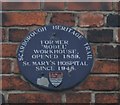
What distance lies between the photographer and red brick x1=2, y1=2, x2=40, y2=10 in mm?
2062

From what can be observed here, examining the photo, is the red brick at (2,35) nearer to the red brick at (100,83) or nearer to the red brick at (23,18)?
the red brick at (23,18)

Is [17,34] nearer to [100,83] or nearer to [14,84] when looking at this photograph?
[14,84]

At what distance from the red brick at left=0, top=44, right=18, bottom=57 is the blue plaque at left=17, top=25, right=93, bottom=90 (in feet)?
0.08

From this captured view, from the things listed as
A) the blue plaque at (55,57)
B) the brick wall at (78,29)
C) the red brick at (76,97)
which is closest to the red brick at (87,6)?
the brick wall at (78,29)

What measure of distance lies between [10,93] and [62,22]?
395 millimetres

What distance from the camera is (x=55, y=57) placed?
2.03m

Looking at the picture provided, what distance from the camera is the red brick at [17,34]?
6.69 feet

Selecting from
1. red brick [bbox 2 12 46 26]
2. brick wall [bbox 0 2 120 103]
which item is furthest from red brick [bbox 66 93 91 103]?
red brick [bbox 2 12 46 26]

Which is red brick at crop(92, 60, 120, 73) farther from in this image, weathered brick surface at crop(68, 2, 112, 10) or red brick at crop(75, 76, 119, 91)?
weathered brick surface at crop(68, 2, 112, 10)

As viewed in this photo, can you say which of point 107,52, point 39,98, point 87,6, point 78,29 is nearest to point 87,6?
point 87,6

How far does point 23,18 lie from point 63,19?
18cm

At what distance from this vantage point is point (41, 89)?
2.02 metres

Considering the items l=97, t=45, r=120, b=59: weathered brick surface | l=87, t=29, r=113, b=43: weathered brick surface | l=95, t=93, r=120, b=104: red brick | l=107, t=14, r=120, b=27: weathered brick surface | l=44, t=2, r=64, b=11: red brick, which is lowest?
Answer: l=95, t=93, r=120, b=104: red brick

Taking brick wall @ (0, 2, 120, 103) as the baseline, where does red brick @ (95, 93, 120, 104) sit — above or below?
below
